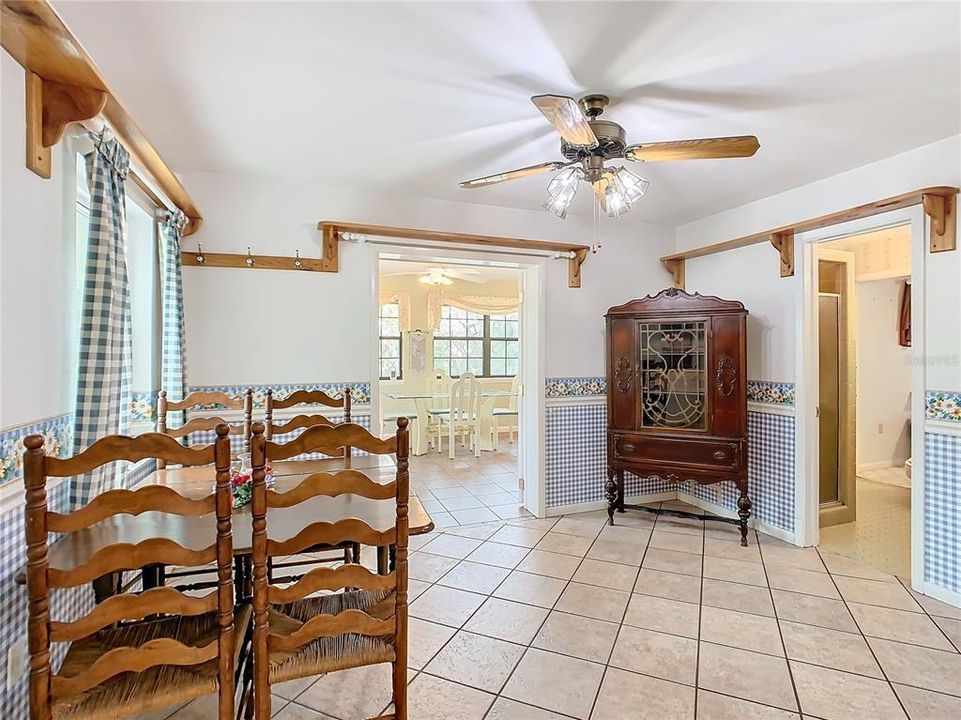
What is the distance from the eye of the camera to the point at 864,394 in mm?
5242

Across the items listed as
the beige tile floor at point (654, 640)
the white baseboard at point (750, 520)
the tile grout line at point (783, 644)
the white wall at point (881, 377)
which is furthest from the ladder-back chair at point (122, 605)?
the white wall at point (881, 377)

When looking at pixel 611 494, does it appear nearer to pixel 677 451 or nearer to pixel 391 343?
pixel 677 451

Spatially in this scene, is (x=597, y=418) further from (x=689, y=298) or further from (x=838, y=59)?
(x=838, y=59)

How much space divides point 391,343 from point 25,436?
18.9 ft

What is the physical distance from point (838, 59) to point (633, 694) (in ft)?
7.91

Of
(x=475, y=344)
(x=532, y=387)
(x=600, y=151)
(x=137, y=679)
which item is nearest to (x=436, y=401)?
(x=475, y=344)

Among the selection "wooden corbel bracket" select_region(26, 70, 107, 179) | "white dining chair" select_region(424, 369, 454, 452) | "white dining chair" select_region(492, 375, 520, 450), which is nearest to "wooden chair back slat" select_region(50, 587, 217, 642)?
"wooden corbel bracket" select_region(26, 70, 107, 179)

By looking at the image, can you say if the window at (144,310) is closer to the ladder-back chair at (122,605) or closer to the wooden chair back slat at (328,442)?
the ladder-back chair at (122,605)

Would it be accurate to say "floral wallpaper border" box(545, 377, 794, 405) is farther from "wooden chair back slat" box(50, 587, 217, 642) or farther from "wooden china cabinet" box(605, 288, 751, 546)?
"wooden chair back slat" box(50, 587, 217, 642)

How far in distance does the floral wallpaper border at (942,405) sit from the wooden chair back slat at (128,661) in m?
3.29

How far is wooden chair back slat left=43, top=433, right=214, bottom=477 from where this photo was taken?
1238mm

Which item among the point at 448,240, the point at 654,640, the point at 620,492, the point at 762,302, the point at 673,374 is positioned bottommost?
the point at 654,640

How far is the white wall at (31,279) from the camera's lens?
1412 millimetres

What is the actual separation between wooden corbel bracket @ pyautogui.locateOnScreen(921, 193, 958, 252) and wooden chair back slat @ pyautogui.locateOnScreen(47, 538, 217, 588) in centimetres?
340
